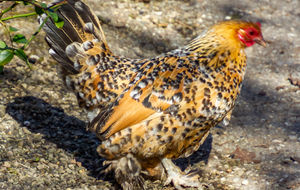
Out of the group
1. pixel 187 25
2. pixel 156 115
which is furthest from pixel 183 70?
pixel 187 25

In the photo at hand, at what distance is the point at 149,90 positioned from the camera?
325 cm

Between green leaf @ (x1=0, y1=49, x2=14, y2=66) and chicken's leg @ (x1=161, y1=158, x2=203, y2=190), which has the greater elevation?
green leaf @ (x1=0, y1=49, x2=14, y2=66)

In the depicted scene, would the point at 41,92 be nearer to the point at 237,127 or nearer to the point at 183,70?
the point at 183,70

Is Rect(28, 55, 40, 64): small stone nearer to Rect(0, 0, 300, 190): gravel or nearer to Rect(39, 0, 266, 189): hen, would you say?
Rect(0, 0, 300, 190): gravel

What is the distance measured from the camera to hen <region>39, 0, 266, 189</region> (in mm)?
3180

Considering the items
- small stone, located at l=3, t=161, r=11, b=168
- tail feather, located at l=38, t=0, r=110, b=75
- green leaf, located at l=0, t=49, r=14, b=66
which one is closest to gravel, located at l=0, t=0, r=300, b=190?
small stone, located at l=3, t=161, r=11, b=168

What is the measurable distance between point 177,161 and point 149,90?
4.70 ft

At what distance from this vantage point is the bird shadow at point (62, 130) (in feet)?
12.7

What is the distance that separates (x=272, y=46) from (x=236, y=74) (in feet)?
10.8

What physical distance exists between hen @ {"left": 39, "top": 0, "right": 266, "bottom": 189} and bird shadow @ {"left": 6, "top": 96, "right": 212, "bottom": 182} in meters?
0.44

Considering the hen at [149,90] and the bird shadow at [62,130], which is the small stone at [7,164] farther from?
the hen at [149,90]

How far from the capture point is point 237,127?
4.73 m

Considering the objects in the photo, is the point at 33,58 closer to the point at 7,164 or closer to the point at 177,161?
the point at 7,164

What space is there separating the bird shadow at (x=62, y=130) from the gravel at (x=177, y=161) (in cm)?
1
